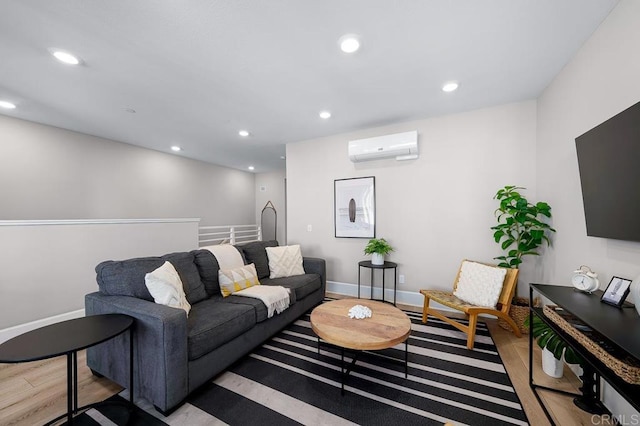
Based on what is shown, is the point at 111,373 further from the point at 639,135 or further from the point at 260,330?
the point at 639,135

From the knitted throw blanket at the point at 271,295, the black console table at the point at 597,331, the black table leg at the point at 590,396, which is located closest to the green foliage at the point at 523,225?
the black console table at the point at 597,331

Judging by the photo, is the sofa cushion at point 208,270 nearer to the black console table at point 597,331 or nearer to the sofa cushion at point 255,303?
the sofa cushion at point 255,303

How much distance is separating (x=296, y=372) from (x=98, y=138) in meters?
4.59

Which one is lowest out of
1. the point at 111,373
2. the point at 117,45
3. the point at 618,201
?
the point at 111,373

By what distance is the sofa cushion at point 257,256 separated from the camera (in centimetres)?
321

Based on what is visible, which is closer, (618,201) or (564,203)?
A: (618,201)

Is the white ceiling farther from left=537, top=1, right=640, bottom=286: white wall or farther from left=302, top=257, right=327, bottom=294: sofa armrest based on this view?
left=302, top=257, right=327, bottom=294: sofa armrest

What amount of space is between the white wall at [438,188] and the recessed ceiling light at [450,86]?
75cm

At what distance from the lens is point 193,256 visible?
262 centimetres

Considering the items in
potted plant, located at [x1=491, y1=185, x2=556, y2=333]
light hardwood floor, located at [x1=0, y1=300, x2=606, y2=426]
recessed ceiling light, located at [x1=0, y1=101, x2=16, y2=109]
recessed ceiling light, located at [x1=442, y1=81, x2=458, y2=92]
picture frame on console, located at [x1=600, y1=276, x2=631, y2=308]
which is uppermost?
recessed ceiling light, located at [x1=442, y1=81, x2=458, y2=92]

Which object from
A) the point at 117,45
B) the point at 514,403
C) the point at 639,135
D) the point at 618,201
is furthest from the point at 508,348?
the point at 117,45

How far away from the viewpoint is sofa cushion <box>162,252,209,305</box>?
2.32 metres

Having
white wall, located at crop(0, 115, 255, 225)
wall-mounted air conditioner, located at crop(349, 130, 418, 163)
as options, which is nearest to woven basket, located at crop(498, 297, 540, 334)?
wall-mounted air conditioner, located at crop(349, 130, 418, 163)

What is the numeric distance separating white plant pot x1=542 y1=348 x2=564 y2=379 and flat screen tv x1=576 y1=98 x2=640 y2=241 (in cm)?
102
